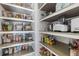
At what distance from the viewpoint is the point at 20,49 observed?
6.58ft

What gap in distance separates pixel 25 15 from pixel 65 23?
98 cm

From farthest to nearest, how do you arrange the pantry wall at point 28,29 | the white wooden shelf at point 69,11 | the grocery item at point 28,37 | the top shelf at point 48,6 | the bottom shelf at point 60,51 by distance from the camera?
the grocery item at point 28,37 → the top shelf at point 48,6 → the pantry wall at point 28,29 → the bottom shelf at point 60,51 → the white wooden shelf at point 69,11

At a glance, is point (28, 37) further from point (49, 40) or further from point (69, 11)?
point (69, 11)

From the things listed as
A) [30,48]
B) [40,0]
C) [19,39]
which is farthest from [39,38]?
[40,0]

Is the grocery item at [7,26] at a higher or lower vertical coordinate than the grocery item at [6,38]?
higher

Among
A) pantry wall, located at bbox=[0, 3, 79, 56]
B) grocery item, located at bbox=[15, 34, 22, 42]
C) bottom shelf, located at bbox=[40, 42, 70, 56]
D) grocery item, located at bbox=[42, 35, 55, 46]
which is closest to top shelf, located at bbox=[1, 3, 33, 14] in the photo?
pantry wall, located at bbox=[0, 3, 79, 56]

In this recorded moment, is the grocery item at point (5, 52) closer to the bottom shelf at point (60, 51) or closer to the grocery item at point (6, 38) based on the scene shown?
the grocery item at point (6, 38)

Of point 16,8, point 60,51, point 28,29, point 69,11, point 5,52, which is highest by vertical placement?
point 16,8

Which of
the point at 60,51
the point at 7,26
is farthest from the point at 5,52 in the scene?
the point at 60,51

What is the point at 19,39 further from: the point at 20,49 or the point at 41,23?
the point at 41,23

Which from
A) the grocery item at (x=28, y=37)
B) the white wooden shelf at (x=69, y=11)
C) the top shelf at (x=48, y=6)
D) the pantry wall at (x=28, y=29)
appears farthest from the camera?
the grocery item at (x=28, y=37)

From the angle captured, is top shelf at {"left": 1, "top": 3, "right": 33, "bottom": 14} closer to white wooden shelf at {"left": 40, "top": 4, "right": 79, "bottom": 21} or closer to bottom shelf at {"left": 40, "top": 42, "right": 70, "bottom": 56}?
white wooden shelf at {"left": 40, "top": 4, "right": 79, "bottom": 21}

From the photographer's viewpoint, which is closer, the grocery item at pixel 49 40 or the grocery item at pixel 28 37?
the grocery item at pixel 49 40

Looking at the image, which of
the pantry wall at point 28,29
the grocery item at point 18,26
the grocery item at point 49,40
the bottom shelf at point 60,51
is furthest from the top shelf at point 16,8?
the bottom shelf at point 60,51
